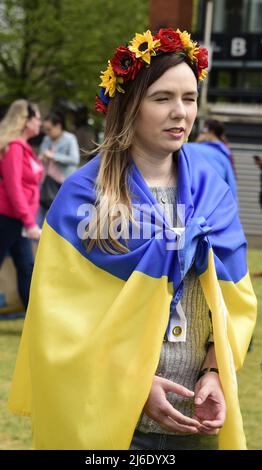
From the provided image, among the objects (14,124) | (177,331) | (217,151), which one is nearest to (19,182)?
(14,124)

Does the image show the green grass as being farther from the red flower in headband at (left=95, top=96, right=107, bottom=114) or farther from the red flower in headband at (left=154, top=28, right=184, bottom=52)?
the red flower in headband at (left=154, top=28, right=184, bottom=52)

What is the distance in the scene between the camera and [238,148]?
2477 centimetres

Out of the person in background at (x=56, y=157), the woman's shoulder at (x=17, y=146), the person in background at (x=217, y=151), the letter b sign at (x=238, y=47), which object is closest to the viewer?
the person in background at (x=217, y=151)

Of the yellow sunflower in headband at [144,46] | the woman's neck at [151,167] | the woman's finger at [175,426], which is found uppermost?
the yellow sunflower in headband at [144,46]

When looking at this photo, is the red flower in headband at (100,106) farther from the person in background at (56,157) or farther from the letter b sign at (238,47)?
the letter b sign at (238,47)

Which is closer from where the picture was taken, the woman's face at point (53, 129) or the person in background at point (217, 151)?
the person in background at point (217, 151)

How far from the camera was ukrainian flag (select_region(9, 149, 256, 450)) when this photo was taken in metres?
3.10

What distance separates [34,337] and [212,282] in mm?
551

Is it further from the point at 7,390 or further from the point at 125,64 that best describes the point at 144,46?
the point at 7,390

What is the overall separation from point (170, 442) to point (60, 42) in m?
38.2

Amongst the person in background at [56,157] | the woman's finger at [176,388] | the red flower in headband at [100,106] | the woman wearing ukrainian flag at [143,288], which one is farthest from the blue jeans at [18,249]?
the woman's finger at [176,388]

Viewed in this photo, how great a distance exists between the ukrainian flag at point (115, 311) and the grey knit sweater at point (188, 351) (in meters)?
0.07

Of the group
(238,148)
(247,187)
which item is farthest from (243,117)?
(247,187)

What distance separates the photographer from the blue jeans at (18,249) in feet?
29.4
